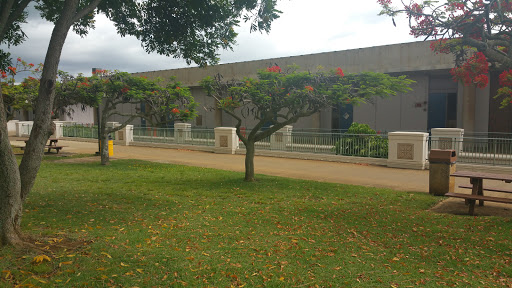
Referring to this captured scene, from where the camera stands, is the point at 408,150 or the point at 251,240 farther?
the point at 408,150

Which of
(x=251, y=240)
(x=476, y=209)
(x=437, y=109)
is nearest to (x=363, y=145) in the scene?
(x=476, y=209)

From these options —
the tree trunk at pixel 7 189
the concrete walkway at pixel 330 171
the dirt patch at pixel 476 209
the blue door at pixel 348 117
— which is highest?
the blue door at pixel 348 117

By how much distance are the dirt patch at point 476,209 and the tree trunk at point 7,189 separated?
764 cm

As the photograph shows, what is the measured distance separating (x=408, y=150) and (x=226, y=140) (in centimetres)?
957

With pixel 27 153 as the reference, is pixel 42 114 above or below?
above

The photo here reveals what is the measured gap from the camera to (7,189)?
17.0ft

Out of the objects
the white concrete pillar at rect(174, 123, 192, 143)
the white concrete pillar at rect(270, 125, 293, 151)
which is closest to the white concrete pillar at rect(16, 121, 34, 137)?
the white concrete pillar at rect(174, 123, 192, 143)

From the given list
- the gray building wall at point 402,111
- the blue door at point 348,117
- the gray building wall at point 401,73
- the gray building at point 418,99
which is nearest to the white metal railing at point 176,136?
the gray building wall at point 401,73

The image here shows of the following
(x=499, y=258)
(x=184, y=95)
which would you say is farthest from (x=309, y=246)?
(x=184, y=95)

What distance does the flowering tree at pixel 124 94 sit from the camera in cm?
1559

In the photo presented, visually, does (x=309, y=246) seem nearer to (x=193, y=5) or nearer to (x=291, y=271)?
(x=291, y=271)

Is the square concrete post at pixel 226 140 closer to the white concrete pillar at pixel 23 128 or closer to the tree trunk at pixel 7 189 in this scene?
the tree trunk at pixel 7 189

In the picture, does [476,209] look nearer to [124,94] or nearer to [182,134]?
[124,94]

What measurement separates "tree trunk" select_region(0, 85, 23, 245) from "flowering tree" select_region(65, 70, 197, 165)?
31.6 feet
